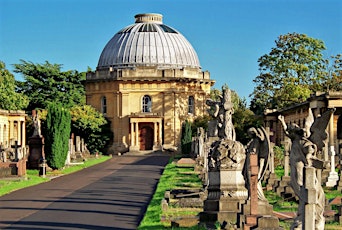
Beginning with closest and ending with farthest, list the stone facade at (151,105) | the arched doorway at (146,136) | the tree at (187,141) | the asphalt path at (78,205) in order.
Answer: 1. the asphalt path at (78,205)
2. the tree at (187,141)
3. the stone facade at (151,105)
4. the arched doorway at (146,136)

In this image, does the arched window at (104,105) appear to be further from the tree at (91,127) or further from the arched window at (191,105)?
the arched window at (191,105)

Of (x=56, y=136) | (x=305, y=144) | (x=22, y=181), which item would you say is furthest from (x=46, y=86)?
(x=305, y=144)

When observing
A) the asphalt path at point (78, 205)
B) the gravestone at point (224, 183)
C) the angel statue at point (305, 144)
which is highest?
the angel statue at point (305, 144)

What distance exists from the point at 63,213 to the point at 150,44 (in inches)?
2477

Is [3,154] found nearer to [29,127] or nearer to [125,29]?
[29,127]

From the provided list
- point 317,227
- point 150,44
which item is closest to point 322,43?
point 150,44

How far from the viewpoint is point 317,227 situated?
11.5m

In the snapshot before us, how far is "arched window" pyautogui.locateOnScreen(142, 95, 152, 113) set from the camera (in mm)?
80381

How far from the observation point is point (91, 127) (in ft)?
248

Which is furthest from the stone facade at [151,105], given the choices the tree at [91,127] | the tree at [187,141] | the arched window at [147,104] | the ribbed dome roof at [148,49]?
the tree at [187,141]

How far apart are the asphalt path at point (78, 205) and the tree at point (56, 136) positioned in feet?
18.4

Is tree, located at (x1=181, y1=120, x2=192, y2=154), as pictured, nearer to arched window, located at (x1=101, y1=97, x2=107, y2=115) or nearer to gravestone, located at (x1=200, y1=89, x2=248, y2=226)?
arched window, located at (x1=101, y1=97, x2=107, y2=115)

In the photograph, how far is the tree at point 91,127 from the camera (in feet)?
245

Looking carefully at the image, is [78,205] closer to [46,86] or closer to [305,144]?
[305,144]
